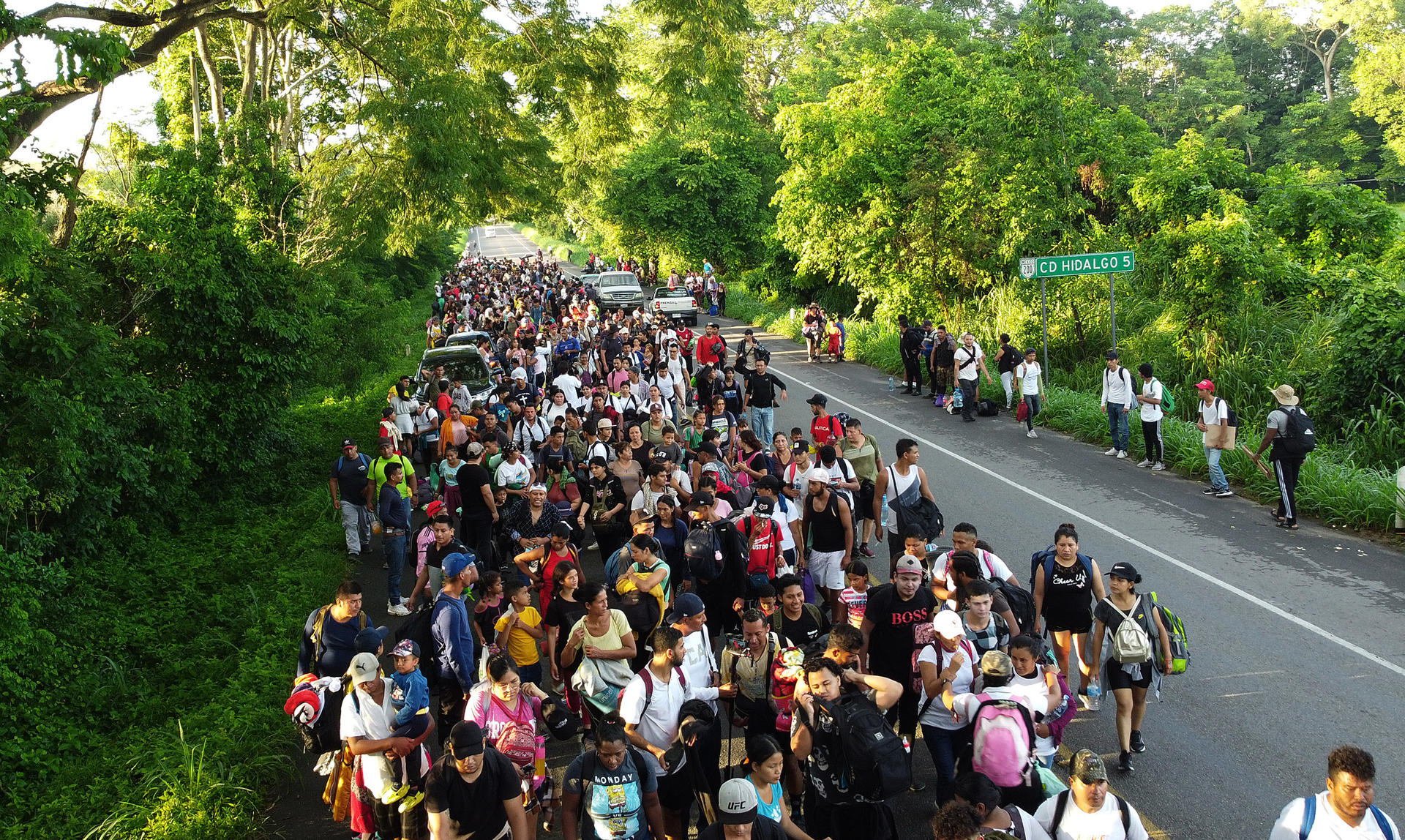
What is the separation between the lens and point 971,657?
5.95 m

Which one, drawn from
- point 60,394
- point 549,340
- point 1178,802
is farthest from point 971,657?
point 549,340

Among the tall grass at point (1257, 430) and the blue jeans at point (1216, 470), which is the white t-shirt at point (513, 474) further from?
the tall grass at point (1257, 430)

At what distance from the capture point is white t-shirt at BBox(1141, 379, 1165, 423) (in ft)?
46.3

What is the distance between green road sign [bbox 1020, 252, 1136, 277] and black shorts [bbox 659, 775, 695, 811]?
13717 millimetres

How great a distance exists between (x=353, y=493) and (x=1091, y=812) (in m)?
9.15

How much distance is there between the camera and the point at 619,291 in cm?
4084

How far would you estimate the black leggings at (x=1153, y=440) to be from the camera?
14.5 m

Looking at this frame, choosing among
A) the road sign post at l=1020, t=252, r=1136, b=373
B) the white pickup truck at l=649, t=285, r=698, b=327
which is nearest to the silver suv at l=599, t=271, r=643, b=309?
the white pickup truck at l=649, t=285, r=698, b=327

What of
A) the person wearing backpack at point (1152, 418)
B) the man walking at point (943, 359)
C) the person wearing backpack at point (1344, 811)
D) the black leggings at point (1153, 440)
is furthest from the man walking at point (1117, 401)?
the person wearing backpack at point (1344, 811)

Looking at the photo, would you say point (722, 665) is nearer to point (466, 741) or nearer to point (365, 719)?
point (466, 741)

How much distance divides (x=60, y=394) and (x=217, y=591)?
9.65ft

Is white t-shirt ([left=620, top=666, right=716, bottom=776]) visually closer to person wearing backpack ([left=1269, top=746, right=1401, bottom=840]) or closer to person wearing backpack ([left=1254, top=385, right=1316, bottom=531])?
person wearing backpack ([left=1269, top=746, right=1401, bottom=840])

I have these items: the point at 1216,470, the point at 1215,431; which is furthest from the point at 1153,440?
the point at 1215,431

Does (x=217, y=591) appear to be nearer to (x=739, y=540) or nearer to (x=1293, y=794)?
(x=739, y=540)
